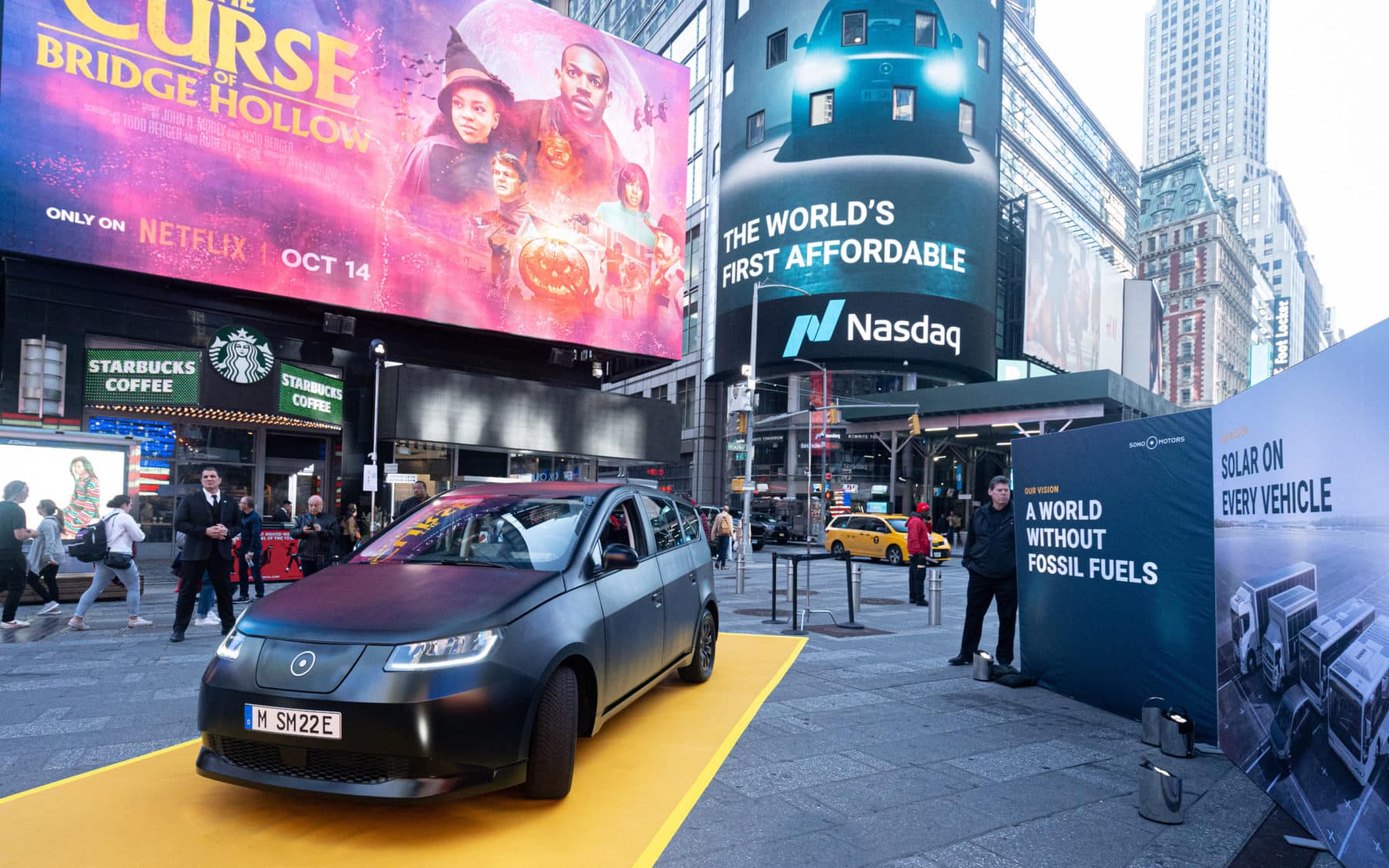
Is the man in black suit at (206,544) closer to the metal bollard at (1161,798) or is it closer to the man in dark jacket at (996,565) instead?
the man in dark jacket at (996,565)

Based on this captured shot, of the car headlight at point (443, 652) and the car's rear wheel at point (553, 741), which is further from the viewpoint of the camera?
the car's rear wheel at point (553, 741)

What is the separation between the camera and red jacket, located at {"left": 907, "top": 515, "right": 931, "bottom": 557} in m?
14.9

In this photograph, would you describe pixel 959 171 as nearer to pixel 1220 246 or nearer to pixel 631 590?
pixel 631 590

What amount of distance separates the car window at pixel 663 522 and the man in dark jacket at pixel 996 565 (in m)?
2.99

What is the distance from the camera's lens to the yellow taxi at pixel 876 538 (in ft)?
84.3

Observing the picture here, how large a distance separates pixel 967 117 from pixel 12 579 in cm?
4824

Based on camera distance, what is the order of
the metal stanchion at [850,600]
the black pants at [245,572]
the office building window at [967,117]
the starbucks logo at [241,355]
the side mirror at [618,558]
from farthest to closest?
1. the office building window at [967,117]
2. the starbucks logo at [241,355]
3. the black pants at [245,572]
4. the metal stanchion at [850,600]
5. the side mirror at [618,558]

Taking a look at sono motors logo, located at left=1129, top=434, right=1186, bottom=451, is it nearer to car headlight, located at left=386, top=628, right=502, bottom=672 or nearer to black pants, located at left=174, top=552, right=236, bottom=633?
car headlight, located at left=386, top=628, right=502, bottom=672

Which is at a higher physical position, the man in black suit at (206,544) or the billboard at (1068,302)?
the billboard at (1068,302)

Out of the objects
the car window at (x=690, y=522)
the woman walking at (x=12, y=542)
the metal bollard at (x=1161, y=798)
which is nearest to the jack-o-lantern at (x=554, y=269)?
the woman walking at (x=12, y=542)

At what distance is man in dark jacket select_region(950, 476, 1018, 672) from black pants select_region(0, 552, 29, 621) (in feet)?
35.4

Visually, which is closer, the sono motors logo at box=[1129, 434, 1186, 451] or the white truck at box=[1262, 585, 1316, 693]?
the white truck at box=[1262, 585, 1316, 693]

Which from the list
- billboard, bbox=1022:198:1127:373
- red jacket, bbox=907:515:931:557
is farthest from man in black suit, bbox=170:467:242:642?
billboard, bbox=1022:198:1127:373

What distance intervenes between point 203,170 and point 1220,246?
12464cm
